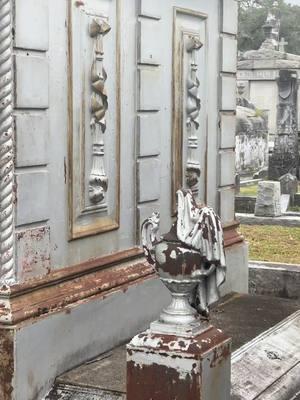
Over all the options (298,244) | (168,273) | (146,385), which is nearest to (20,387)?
(146,385)

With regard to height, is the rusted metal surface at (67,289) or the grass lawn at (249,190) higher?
the rusted metal surface at (67,289)

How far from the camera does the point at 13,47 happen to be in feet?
17.4

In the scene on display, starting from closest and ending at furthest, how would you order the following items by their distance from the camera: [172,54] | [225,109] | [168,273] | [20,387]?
[168,273]
[20,387]
[172,54]
[225,109]

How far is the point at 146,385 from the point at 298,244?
8861mm

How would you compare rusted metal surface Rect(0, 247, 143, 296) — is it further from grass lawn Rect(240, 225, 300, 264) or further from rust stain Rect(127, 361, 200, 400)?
grass lawn Rect(240, 225, 300, 264)

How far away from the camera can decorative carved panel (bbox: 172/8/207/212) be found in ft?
24.5

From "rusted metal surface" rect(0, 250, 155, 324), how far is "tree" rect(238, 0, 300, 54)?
50241 millimetres

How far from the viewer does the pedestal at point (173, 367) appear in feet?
14.7

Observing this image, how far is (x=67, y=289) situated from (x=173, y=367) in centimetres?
155

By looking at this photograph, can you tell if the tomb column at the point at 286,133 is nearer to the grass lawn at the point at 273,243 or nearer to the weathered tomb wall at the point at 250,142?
the weathered tomb wall at the point at 250,142

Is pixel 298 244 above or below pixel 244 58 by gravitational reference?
below

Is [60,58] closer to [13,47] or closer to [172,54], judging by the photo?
[13,47]

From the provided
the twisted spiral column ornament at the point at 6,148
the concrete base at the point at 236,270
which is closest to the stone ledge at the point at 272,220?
the concrete base at the point at 236,270

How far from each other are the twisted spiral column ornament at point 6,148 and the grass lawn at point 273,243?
6.71 metres
